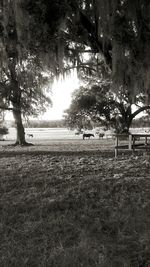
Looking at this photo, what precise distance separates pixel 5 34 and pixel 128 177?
4.51 m

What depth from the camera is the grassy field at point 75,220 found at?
10.9ft

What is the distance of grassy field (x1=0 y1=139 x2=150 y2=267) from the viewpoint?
332cm

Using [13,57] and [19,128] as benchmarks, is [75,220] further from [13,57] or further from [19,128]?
[19,128]

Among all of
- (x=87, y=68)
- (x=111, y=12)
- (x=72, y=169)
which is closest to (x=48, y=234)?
(x=72, y=169)

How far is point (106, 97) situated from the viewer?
86.4 feet

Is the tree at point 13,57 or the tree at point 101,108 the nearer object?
the tree at point 13,57

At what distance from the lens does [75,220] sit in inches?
169

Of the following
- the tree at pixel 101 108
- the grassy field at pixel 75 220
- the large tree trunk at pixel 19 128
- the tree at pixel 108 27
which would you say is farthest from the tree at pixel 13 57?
the tree at pixel 101 108

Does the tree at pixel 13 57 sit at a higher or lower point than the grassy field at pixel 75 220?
higher

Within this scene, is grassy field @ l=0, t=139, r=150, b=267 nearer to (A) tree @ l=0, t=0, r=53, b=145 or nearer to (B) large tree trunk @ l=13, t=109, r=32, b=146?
(A) tree @ l=0, t=0, r=53, b=145

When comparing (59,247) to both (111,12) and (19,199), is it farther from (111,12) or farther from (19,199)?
(111,12)

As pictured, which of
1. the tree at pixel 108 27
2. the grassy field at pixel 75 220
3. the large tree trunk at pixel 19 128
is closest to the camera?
the grassy field at pixel 75 220

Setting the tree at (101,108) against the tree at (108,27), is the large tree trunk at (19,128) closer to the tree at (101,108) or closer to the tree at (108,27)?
the tree at (101,108)

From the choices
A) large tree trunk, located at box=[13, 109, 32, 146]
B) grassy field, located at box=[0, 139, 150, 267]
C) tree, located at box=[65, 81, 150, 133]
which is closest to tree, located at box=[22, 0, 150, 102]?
grassy field, located at box=[0, 139, 150, 267]
